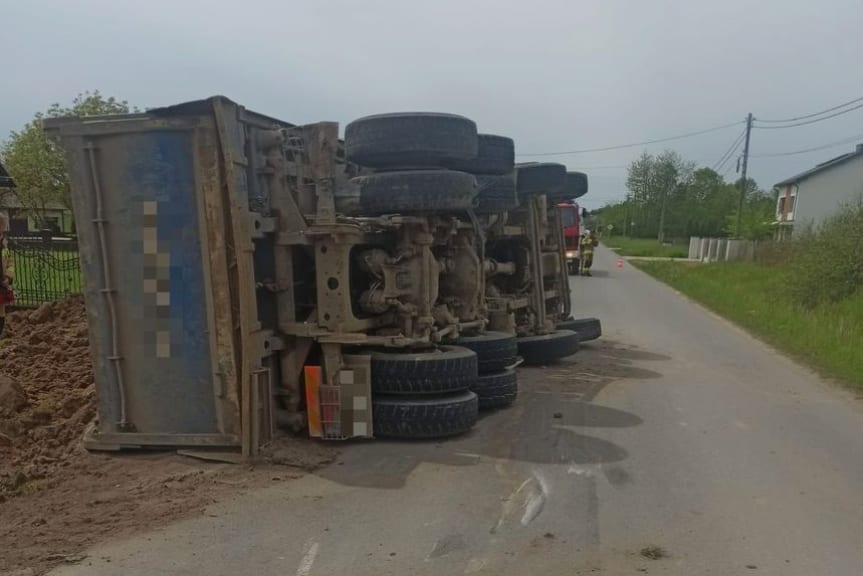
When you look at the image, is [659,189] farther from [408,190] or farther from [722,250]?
[408,190]

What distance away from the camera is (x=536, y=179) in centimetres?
846

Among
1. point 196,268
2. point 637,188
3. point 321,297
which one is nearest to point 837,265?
point 321,297

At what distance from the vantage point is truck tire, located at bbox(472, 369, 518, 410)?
6109mm

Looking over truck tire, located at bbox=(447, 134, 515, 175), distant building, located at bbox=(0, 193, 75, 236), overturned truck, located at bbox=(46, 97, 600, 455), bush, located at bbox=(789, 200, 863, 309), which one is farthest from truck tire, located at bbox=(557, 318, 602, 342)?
distant building, located at bbox=(0, 193, 75, 236)

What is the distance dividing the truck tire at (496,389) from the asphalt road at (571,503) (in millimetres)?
127

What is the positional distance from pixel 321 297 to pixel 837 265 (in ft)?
43.5

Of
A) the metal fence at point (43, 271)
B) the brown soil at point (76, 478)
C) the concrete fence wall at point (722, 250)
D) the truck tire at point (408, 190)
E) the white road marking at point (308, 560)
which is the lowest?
the concrete fence wall at point (722, 250)

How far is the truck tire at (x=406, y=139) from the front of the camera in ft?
17.9

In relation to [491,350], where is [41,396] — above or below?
below

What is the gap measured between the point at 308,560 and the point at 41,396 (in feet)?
13.1

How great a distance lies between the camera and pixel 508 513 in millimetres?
4000

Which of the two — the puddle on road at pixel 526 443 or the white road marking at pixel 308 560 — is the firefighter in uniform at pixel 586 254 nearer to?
the puddle on road at pixel 526 443

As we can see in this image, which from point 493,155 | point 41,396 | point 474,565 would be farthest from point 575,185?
point 474,565

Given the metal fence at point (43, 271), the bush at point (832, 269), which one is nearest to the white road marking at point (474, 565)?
the metal fence at point (43, 271)
